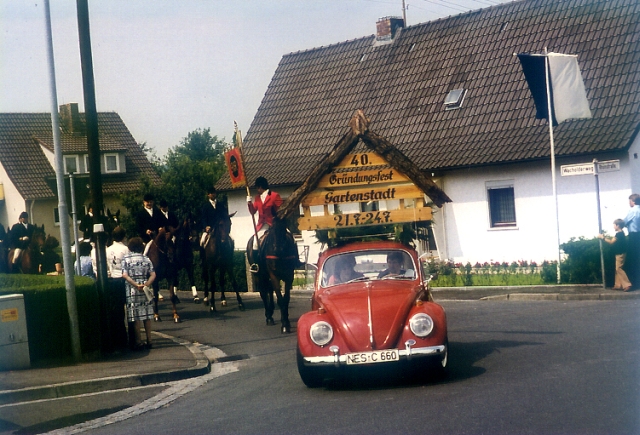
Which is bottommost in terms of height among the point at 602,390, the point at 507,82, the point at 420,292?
the point at 602,390

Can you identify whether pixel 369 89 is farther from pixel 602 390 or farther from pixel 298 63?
pixel 602 390

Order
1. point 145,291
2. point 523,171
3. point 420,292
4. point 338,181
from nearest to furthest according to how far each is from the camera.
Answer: point 420,292, point 338,181, point 145,291, point 523,171

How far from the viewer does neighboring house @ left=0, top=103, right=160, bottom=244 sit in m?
60.2

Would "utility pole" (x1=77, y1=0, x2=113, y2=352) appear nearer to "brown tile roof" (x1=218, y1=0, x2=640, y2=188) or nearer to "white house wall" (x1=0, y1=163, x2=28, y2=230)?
"brown tile roof" (x1=218, y1=0, x2=640, y2=188)

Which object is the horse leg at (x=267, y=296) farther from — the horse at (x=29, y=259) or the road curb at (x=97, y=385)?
the horse at (x=29, y=259)

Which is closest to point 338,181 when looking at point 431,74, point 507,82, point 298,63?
point 507,82

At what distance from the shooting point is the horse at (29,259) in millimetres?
21375

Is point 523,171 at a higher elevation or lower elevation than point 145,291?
higher

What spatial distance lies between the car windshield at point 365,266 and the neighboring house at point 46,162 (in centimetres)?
4972

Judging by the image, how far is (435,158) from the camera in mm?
30891

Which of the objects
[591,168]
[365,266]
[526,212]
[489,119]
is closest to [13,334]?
[365,266]

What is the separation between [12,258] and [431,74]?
687 inches

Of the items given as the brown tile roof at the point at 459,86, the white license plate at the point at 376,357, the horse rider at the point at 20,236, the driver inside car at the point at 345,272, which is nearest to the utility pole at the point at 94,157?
the driver inside car at the point at 345,272

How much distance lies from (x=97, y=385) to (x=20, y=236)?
36.7 ft
